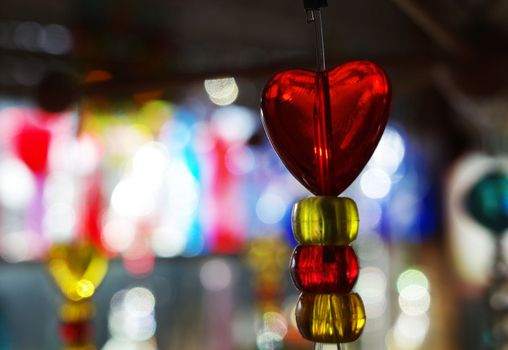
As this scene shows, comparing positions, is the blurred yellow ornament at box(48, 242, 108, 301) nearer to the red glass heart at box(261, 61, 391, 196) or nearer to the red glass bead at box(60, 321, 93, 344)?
the red glass bead at box(60, 321, 93, 344)

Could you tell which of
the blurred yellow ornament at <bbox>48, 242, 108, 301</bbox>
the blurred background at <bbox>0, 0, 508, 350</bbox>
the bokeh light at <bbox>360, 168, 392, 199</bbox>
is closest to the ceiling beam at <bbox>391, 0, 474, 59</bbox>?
the blurred background at <bbox>0, 0, 508, 350</bbox>

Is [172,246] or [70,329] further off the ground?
[172,246]

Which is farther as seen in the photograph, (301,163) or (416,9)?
(416,9)

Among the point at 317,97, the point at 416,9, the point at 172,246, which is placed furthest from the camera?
the point at 172,246

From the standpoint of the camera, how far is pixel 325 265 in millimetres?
504

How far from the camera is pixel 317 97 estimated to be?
20.4 inches

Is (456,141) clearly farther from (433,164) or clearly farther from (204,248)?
(204,248)

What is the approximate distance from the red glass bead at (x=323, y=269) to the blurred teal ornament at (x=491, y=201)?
28.8 inches

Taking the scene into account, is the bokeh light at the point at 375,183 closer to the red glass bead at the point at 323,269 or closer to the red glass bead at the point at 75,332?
the red glass bead at the point at 75,332

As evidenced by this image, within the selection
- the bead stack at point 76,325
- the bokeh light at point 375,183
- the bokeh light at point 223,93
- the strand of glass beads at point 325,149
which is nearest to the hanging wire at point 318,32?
the strand of glass beads at point 325,149

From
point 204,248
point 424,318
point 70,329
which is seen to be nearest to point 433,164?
point 424,318

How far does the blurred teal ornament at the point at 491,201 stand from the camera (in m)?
1.19

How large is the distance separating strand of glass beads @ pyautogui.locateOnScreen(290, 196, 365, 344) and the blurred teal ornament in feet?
2.40

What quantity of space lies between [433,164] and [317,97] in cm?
292
